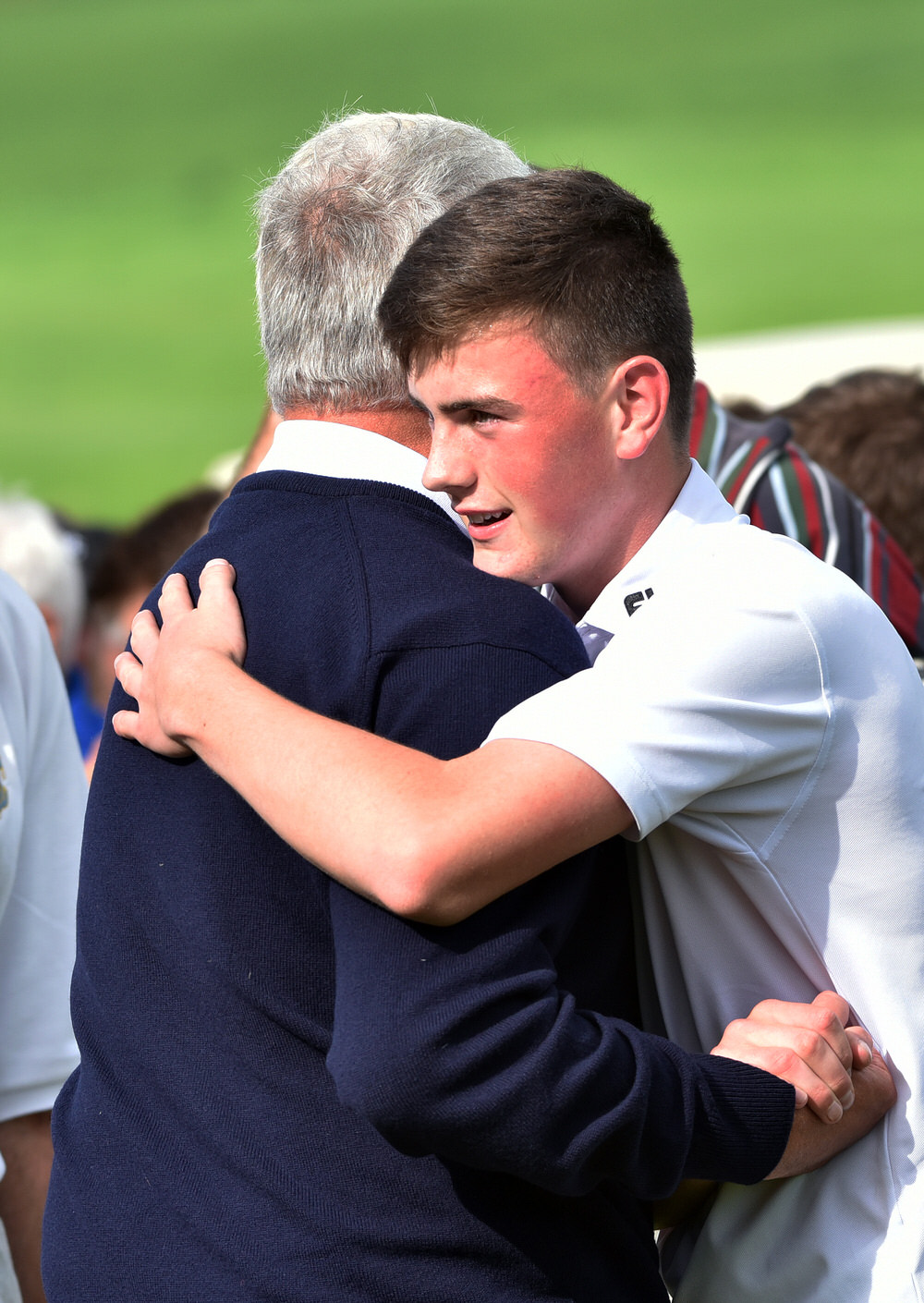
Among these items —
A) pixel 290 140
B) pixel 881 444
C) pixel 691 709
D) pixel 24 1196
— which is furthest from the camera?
pixel 290 140

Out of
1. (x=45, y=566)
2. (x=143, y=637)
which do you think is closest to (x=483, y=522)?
(x=143, y=637)

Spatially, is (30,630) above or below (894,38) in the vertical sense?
below

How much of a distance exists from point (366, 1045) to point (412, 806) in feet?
0.69

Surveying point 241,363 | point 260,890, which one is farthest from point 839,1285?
point 241,363

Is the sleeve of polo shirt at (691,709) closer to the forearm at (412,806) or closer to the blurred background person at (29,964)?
the forearm at (412,806)

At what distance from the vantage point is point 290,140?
71.9 feet

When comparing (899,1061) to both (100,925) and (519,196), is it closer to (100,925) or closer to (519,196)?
(100,925)

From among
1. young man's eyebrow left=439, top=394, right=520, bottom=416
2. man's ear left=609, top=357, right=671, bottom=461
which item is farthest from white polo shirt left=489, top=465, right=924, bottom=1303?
young man's eyebrow left=439, top=394, right=520, bottom=416

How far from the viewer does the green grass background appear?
21.6m

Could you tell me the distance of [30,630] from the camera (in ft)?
7.87

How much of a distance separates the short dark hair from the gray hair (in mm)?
2751

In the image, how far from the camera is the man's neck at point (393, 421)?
1.67m

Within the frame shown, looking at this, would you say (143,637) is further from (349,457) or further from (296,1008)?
(296,1008)

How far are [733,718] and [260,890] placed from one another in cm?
48
